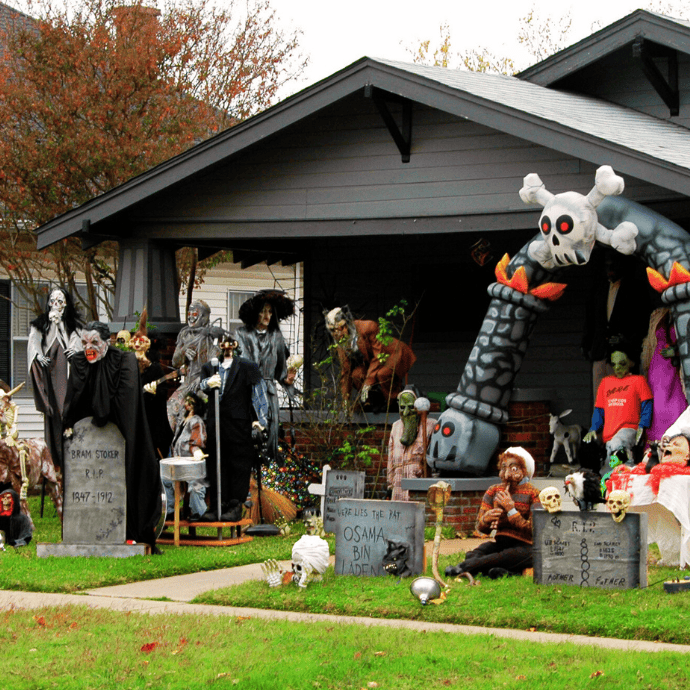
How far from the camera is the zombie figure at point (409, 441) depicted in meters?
→ 12.9

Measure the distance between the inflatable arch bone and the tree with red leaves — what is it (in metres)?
8.37

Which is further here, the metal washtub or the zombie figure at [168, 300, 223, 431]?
the zombie figure at [168, 300, 223, 431]

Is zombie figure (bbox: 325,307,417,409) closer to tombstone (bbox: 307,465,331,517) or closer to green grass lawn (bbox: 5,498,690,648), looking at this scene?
tombstone (bbox: 307,465,331,517)

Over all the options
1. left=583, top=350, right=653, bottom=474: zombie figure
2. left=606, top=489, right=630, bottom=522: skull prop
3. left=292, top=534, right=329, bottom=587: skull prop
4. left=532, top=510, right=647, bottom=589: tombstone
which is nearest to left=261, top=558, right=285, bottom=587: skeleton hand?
left=292, top=534, right=329, bottom=587: skull prop

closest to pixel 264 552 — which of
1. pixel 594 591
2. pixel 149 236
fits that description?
pixel 594 591

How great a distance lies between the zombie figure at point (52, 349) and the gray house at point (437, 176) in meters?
1.24

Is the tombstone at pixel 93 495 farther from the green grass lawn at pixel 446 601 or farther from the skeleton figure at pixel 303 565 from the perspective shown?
the skeleton figure at pixel 303 565

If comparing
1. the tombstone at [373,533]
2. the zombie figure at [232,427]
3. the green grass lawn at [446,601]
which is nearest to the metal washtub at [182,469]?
the zombie figure at [232,427]

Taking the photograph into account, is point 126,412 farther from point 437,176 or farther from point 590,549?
point 437,176

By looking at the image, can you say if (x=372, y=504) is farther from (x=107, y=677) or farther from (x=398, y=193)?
(x=398, y=193)

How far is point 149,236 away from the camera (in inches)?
576

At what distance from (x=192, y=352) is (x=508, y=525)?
5120mm

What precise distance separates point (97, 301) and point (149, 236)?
7.90 m

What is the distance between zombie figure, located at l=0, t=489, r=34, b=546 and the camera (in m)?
11.6
